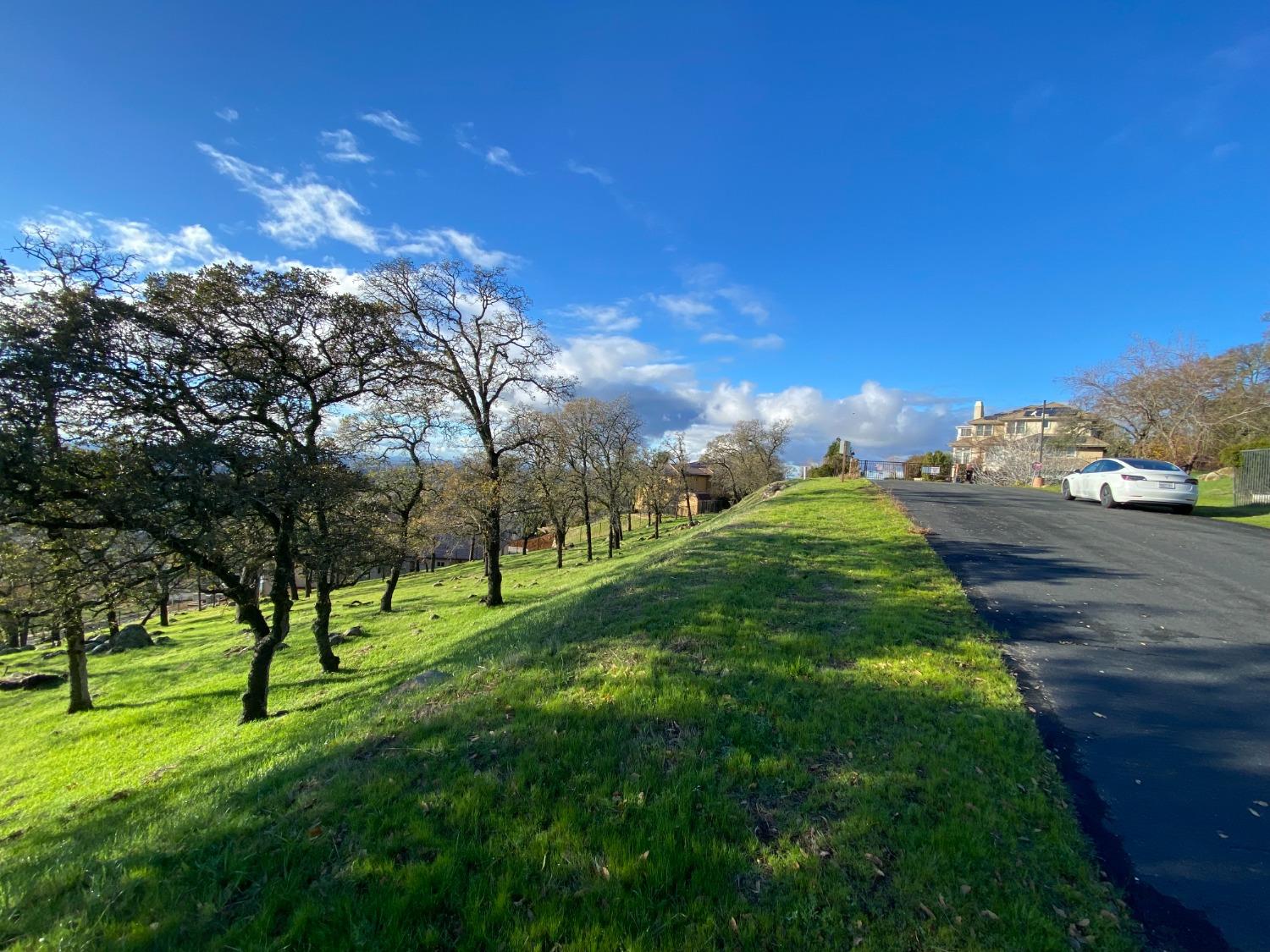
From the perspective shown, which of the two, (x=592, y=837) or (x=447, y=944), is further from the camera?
(x=592, y=837)

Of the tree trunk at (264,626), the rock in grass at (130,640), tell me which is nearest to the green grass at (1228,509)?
the tree trunk at (264,626)

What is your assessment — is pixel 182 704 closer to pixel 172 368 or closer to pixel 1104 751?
pixel 172 368

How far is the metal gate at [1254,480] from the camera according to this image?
57.3 ft

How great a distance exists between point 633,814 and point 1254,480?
85.0ft

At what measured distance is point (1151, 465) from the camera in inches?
621

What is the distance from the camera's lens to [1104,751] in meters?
4.08

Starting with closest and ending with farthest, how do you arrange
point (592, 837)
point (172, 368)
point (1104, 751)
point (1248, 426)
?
point (592, 837) < point (1104, 751) < point (172, 368) < point (1248, 426)

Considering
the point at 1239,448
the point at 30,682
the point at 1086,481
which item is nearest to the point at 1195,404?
the point at 1239,448

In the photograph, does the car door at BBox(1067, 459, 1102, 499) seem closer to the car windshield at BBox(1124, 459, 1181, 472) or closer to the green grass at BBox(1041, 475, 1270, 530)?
the car windshield at BBox(1124, 459, 1181, 472)

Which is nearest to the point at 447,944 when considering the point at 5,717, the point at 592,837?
the point at 592,837

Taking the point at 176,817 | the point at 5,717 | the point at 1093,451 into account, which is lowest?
the point at 5,717

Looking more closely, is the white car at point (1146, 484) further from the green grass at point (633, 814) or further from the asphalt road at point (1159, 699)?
the green grass at point (633, 814)

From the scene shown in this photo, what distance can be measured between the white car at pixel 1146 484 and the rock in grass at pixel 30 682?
111 ft

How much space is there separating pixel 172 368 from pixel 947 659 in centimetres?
1264
